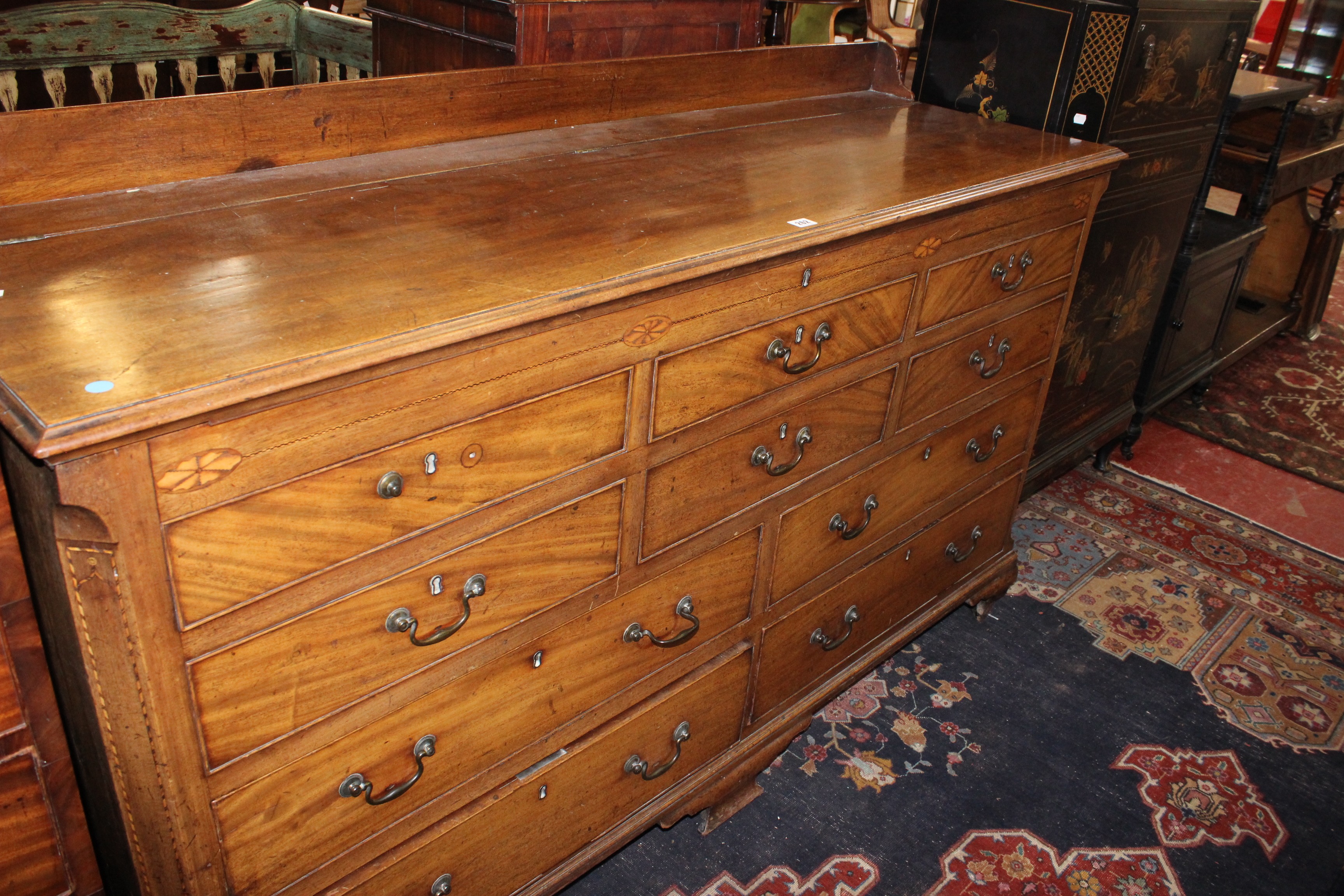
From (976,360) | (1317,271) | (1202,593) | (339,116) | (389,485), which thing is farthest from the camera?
(1317,271)

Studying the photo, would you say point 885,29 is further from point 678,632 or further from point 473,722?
point 473,722

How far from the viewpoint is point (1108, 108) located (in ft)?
8.95

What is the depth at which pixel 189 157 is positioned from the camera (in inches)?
67.4

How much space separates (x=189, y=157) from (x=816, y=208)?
1.05 meters

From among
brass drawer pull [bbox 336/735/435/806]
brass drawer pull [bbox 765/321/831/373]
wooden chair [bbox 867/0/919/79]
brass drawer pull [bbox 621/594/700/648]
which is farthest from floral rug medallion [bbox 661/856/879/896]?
wooden chair [bbox 867/0/919/79]

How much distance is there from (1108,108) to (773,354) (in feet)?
4.71

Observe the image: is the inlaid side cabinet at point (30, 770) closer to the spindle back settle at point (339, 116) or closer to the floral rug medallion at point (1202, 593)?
the spindle back settle at point (339, 116)

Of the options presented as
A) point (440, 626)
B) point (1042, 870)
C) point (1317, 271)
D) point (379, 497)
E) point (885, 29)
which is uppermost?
point (885, 29)

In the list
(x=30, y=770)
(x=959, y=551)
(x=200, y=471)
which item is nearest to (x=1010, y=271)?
(x=959, y=551)

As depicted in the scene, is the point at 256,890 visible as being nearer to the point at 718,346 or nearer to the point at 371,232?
the point at 371,232

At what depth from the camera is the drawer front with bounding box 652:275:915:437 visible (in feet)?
5.71

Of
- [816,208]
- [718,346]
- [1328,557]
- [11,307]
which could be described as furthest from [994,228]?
[1328,557]

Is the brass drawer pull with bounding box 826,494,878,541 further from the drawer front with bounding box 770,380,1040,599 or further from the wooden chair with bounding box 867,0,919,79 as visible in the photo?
the wooden chair with bounding box 867,0,919,79

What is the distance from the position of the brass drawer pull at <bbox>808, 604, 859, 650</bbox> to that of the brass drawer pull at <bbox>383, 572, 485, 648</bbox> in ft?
3.43
